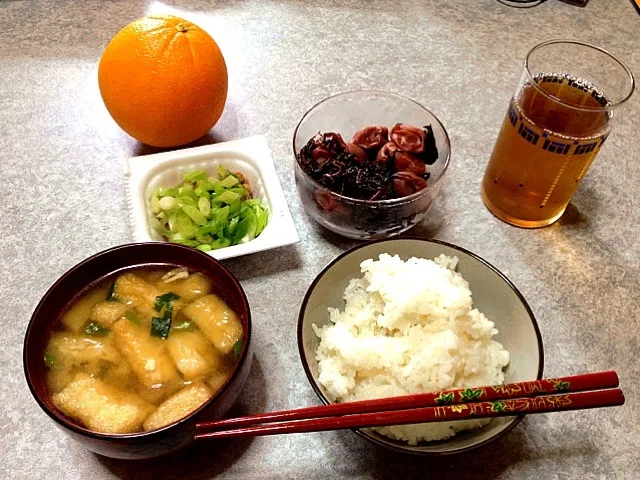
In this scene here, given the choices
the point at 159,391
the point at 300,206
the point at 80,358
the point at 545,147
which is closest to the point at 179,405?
the point at 159,391

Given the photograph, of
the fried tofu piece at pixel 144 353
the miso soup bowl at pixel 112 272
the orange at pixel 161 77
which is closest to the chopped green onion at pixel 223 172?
the orange at pixel 161 77

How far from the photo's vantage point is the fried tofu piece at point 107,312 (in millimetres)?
923

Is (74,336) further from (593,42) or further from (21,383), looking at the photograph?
(593,42)

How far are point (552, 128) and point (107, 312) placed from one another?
2.74ft

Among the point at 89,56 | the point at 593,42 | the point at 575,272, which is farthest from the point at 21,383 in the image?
the point at 593,42

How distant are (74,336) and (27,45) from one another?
106 cm

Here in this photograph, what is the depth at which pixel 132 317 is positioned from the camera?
93 centimetres

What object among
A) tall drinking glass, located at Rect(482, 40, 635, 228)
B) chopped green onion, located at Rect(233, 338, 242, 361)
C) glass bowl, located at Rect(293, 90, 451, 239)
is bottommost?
chopped green onion, located at Rect(233, 338, 242, 361)

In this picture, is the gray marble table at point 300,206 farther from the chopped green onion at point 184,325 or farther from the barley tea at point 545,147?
the chopped green onion at point 184,325

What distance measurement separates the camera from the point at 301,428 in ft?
2.59

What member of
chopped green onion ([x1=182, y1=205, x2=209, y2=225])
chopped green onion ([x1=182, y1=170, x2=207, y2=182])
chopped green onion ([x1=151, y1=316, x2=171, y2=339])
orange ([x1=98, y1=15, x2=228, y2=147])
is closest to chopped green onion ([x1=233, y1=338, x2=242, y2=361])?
chopped green onion ([x1=151, y1=316, x2=171, y2=339])

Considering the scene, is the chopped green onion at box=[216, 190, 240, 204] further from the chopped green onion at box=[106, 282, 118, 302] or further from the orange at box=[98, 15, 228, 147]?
the chopped green onion at box=[106, 282, 118, 302]

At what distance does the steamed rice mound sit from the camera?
0.87 metres

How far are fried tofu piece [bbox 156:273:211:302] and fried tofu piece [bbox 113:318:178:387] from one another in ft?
0.25
